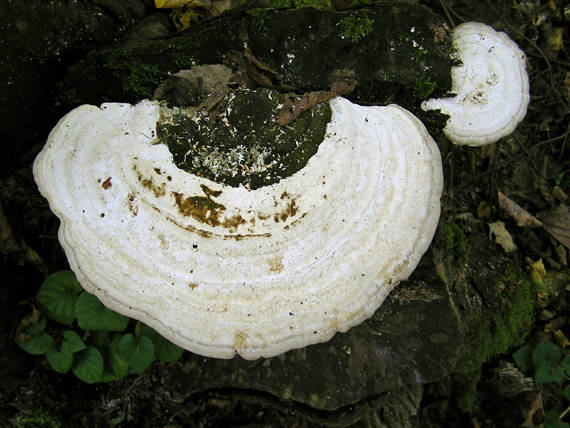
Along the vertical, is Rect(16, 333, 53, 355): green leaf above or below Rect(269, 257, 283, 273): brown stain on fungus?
below

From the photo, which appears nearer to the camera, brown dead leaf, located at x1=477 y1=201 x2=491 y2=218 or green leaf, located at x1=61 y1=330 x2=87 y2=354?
green leaf, located at x1=61 y1=330 x2=87 y2=354

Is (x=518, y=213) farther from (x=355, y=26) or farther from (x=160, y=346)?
(x=160, y=346)

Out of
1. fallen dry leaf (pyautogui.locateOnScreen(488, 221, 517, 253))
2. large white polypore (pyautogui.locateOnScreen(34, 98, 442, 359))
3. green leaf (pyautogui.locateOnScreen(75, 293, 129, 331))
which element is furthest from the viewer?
fallen dry leaf (pyautogui.locateOnScreen(488, 221, 517, 253))

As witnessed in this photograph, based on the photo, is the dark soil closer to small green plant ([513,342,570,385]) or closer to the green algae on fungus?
small green plant ([513,342,570,385])

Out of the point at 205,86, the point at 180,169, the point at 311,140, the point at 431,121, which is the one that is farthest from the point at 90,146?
the point at 431,121

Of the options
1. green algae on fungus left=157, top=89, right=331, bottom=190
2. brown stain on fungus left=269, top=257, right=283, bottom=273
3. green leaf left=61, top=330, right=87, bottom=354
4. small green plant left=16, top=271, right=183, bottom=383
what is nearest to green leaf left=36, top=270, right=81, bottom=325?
small green plant left=16, top=271, right=183, bottom=383

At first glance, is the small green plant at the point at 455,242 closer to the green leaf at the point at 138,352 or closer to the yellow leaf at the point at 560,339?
the yellow leaf at the point at 560,339

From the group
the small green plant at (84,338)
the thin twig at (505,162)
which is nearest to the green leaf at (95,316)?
the small green plant at (84,338)
